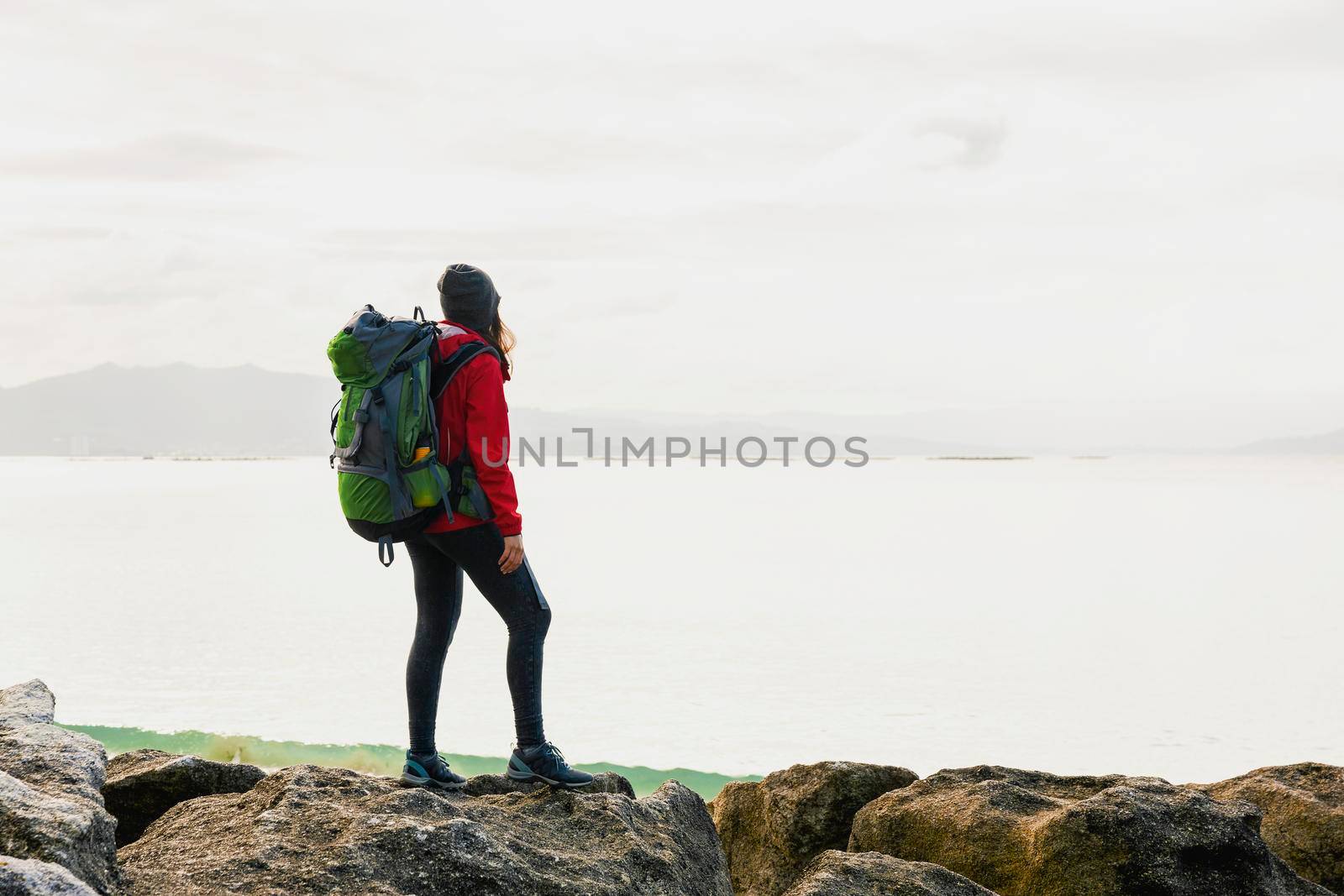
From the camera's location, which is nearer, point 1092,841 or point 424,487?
point 424,487

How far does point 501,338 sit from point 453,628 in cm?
142

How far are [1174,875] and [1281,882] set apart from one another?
2.39 ft

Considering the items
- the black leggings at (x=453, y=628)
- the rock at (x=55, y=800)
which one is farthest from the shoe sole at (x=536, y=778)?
the rock at (x=55, y=800)

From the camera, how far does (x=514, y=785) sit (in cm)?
557

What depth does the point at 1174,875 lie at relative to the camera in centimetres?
535

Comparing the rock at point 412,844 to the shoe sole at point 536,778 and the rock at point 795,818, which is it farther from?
the rock at point 795,818

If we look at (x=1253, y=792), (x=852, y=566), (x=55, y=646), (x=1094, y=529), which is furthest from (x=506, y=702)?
(x=1094, y=529)

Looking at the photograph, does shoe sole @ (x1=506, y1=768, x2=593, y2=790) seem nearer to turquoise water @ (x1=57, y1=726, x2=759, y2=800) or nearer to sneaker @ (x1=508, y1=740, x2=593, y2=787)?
sneaker @ (x1=508, y1=740, x2=593, y2=787)

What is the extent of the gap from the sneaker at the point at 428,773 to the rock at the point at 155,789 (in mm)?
884

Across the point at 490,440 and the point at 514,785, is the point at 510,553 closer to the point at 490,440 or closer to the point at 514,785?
the point at 490,440

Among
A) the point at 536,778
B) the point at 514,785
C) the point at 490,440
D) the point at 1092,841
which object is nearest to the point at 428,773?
the point at 514,785

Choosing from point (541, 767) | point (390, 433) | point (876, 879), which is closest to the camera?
point (876, 879)

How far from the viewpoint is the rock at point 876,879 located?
15.6 feet

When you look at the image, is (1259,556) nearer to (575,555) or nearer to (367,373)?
(575,555)
